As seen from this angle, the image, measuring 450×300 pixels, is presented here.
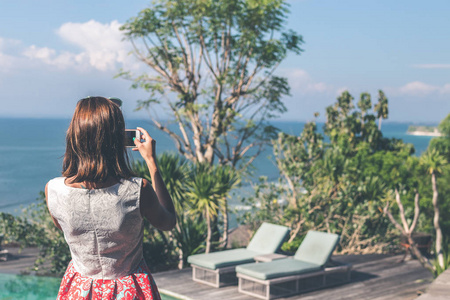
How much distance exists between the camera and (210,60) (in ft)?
54.6

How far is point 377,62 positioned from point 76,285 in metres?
119

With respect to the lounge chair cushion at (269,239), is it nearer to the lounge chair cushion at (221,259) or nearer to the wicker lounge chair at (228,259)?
the wicker lounge chair at (228,259)

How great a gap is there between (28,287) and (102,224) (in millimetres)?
7499

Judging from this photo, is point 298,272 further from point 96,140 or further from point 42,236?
point 96,140

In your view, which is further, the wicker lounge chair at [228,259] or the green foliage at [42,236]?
the green foliage at [42,236]

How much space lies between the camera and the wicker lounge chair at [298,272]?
7.01m

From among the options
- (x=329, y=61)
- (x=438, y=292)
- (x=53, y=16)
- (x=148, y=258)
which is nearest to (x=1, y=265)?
(x=148, y=258)

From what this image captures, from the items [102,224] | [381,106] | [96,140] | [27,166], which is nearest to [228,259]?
[102,224]

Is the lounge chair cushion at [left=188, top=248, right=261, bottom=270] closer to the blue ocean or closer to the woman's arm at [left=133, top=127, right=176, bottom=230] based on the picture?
the woman's arm at [left=133, top=127, right=176, bottom=230]

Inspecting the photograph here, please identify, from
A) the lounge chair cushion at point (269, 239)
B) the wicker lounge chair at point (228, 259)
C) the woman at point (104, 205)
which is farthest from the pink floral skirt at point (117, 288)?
the lounge chair cushion at point (269, 239)

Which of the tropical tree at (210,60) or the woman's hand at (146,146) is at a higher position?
the tropical tree at (210,60)

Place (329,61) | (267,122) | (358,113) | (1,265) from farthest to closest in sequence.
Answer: (329,61) < (358,113) < (267,122) < (1,265)

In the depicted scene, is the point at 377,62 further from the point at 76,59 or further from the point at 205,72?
the point at 205,72

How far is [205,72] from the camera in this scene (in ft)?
55.4
